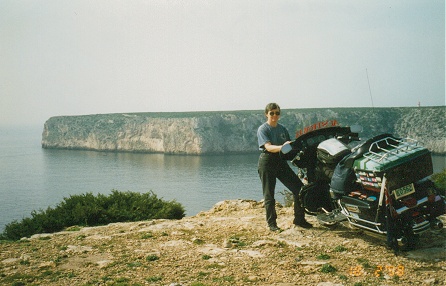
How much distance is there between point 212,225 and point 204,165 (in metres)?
101

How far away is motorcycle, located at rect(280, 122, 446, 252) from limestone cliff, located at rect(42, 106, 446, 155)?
358 feet

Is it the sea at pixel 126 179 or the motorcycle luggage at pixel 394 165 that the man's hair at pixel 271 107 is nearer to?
the motorcycle luggage at pixel 394 165

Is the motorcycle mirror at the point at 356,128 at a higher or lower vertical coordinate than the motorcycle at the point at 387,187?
higher

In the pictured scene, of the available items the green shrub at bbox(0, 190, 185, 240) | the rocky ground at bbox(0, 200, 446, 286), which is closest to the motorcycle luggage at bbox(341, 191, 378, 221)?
the rocky ground at bbox(0, 200, 446, 286)

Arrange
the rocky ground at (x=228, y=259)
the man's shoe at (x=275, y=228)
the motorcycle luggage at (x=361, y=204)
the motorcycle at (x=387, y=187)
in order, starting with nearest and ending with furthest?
the rocky ground at (x=228, y=259) < the motorcycle at (x=387, y=187) < the motorcycle luggage at (x=361, y=204) < the man's shoe at (x=275, y=228)

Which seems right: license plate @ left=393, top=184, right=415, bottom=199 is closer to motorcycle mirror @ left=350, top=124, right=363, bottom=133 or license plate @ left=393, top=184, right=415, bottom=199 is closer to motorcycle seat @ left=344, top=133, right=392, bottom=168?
motorcycle seat @ left=344, top=133, right=392, bottom=168

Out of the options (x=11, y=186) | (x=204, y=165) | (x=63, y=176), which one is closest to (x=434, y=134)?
(x=204, y=165)

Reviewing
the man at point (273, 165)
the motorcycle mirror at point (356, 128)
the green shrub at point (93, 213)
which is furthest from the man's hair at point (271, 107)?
Result: the green shrub at point (93, 213)

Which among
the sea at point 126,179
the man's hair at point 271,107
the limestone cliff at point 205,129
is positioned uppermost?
the man's hair at point 271,107

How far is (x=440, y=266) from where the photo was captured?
18.2 ft

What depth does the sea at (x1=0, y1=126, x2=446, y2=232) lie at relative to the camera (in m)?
64.6

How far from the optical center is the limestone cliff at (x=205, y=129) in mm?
118513

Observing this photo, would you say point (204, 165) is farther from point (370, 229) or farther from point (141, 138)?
point (370, 229)

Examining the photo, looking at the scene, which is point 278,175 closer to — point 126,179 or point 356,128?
point 356,128
